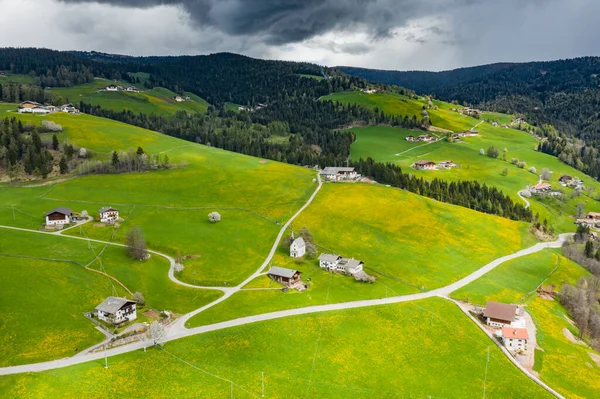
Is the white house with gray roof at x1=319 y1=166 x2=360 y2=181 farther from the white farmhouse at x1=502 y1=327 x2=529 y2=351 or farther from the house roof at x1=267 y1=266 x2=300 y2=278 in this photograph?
the white farmhouse at x1=502 y1=327 x2=529 y2=351

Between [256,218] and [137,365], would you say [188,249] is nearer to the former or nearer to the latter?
[256,218]

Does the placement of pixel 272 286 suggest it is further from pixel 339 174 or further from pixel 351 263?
pixel 339 174

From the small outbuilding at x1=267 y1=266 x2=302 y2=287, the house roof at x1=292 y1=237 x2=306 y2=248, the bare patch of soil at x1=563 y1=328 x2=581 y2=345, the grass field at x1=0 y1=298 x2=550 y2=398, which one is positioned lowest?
the bare patch of soil at x1=563 y1=328 x2=581 y2=345

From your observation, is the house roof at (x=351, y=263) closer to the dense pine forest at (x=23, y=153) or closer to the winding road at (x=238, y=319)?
the winding road at (x=238, y=319)

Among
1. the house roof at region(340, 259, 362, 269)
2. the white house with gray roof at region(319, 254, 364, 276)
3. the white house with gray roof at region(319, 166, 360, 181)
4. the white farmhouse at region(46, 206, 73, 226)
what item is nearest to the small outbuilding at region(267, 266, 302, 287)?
the white house with gray roof at region(319, 254, 364, 276)

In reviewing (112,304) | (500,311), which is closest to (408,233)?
(500,311)

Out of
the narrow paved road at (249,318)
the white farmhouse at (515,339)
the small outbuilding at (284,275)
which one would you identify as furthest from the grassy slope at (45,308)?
the white farmhouse at (515,339)
